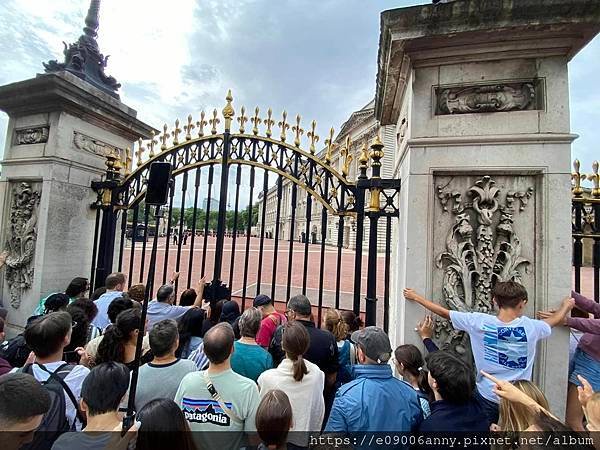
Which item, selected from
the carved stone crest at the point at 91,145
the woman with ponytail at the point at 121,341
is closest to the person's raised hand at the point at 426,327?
the woman with ponytail at the point at 121,341

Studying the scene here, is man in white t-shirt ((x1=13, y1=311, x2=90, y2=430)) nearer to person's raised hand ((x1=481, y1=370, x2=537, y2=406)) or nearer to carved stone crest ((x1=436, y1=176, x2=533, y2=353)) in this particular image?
person's raised hand ((x1=481, y1=370, x2=537, y2=406))

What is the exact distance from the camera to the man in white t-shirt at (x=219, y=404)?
6.34 feet

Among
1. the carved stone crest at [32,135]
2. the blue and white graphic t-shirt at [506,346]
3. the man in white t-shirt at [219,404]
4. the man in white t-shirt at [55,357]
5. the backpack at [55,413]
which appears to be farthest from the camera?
the carved stone crest at [32,135]

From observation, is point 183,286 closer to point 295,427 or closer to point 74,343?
point 74,343

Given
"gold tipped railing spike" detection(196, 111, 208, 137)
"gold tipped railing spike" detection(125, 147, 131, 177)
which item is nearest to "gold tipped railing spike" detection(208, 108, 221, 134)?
"gold tipped railing spike" detection(196, 111, 208, 137)

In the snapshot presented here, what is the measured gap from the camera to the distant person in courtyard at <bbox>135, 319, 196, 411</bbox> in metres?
2.18

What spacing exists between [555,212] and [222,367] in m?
3.09

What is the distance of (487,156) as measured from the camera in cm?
286

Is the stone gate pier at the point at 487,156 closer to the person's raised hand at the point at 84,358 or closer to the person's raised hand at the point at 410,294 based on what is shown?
the person's raised hand at the point at 410,294

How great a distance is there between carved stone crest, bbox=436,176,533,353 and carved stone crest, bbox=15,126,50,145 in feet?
20.2

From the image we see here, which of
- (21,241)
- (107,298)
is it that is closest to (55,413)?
(107,298)

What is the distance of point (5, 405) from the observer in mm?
1546

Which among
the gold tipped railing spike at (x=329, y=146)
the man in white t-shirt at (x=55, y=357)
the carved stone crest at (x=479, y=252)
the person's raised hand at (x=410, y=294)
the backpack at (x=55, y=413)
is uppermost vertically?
the gold tipped railing spike at (x=329, y=146)

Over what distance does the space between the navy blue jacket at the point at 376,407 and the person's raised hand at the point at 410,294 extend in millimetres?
923
